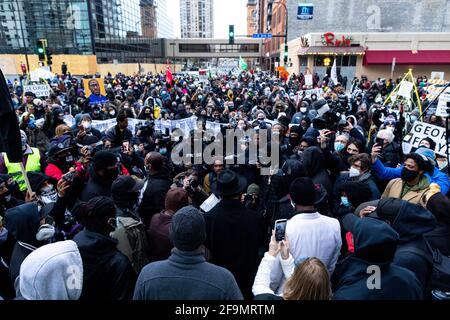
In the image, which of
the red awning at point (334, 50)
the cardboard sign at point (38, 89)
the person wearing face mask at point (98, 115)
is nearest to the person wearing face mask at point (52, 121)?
the person wearing face mask at point (98, 115)

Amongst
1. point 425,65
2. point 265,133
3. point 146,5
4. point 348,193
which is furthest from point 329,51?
point 146,5

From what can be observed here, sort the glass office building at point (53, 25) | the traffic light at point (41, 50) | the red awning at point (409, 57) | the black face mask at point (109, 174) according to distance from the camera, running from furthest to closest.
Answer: the glass office building at point (53, 25) < the red awning at point (409, 57) < the traffic light at point (41, 50) < the black face mask at point (109, 174)

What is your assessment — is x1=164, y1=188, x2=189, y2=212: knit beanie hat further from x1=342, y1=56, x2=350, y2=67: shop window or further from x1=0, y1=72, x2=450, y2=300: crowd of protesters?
x1=342, y1=56, x2=350, y2=67: shop window

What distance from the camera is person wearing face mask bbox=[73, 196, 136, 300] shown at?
2312 millimetres

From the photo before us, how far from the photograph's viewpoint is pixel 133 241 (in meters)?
2.96

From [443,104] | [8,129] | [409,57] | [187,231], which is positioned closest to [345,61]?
[409,57]

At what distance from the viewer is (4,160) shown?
523cm

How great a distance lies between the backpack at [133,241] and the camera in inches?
114

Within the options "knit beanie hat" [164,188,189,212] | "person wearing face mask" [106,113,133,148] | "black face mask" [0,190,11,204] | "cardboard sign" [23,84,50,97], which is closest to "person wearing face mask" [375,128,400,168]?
"knit beanie hat" [164,188,189,212]

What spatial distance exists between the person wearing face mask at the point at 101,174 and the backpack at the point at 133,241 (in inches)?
42.0

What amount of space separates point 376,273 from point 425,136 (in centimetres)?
456

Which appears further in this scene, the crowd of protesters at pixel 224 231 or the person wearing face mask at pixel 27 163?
the person wearing face mask at pixel 27 163

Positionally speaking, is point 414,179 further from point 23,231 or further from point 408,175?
point 23,231

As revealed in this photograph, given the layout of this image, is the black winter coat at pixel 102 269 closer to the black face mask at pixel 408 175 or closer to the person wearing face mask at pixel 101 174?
the person wearing face mask at pixel 101 174
